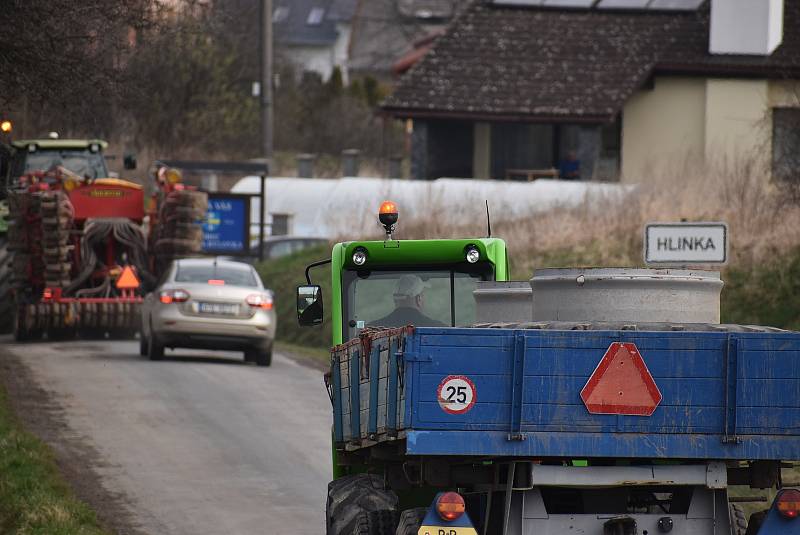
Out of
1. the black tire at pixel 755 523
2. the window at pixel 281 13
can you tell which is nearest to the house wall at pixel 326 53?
the window at pixel 281 13

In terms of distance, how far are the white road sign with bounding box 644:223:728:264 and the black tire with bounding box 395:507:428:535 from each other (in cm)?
830

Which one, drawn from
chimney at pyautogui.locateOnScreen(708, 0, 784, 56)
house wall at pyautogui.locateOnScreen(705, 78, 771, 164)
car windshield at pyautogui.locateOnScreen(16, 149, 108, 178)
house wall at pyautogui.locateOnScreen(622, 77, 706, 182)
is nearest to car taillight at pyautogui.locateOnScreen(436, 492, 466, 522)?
car windshield at pyautogui.locateOnScreen(16, 149, 108, 178)

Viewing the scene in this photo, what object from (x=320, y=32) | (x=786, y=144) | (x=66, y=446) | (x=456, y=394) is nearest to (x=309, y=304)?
(x=456, y=394)

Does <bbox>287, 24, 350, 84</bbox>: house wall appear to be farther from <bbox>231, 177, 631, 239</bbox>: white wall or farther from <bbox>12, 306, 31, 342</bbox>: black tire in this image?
<bbox>12, 306, 31, 342</bbox>: black tire

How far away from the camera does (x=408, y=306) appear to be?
36.2 feet

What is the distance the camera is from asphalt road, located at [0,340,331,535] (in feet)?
44.9

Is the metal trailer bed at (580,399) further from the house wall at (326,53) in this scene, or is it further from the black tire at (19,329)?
the house wall at (326,53)

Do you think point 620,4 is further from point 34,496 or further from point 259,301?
point 34,496

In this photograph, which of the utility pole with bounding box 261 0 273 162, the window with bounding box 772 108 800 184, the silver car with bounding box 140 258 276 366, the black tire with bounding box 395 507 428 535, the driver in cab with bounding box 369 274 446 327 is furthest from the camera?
the utility pole with bounding box 261 0 273 162

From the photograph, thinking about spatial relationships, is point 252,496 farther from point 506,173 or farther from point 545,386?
point 506,173

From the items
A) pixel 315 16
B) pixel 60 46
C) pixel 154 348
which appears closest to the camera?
pixel 60 46

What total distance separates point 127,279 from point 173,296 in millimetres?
3755

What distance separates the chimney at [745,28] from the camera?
40.7 m

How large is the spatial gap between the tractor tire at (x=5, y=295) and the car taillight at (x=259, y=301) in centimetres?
592
